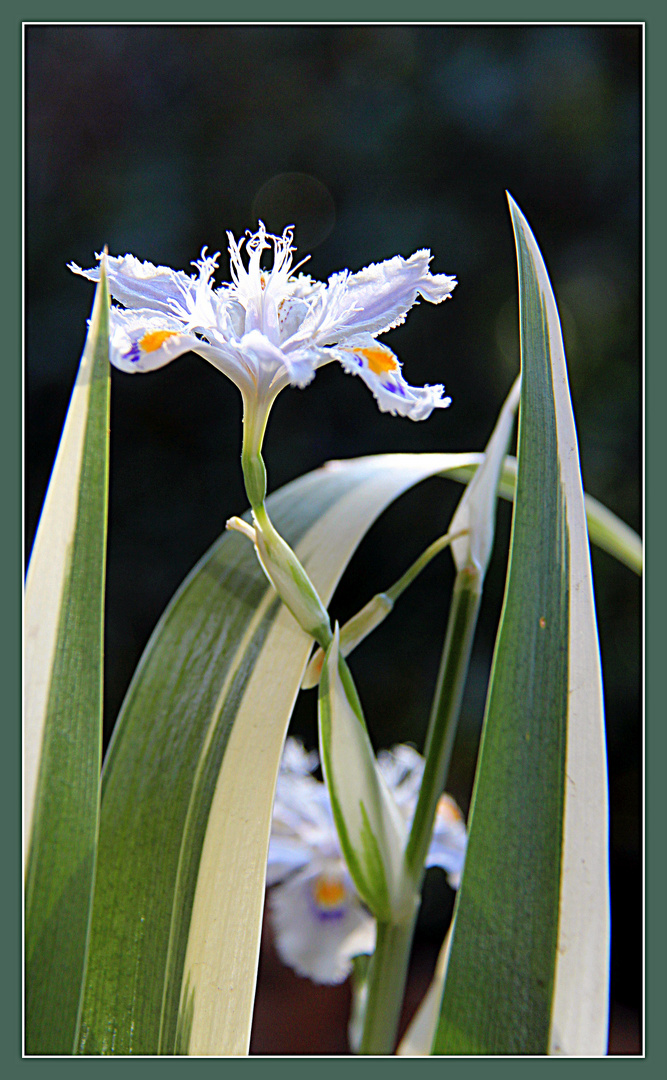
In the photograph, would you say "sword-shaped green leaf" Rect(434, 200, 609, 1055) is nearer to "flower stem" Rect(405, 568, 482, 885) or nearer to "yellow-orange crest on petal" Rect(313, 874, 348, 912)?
"flower stem" Rect(405, 568, 482, 885)

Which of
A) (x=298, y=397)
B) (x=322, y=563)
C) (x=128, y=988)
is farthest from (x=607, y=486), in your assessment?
(x=128, y=988)

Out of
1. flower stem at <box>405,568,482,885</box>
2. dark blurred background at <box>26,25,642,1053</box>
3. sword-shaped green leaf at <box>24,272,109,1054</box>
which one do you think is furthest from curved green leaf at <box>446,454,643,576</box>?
dark blurred background at <box>26,25,642,1053</box>

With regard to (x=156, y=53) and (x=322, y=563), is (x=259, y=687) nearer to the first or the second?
(x=322, y=563)

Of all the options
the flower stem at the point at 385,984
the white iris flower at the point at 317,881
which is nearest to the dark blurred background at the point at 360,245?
the white iris flower at the point at 317,881

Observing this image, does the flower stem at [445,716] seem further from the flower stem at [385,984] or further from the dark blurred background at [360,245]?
the dark blurred background at [360,245]

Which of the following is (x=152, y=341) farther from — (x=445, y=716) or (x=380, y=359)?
(x=445, y=716)

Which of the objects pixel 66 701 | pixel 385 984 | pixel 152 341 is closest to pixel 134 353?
pixel 152 341

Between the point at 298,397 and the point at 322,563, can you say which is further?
the point at 298,397

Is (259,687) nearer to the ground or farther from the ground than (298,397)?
nearer to the ground
